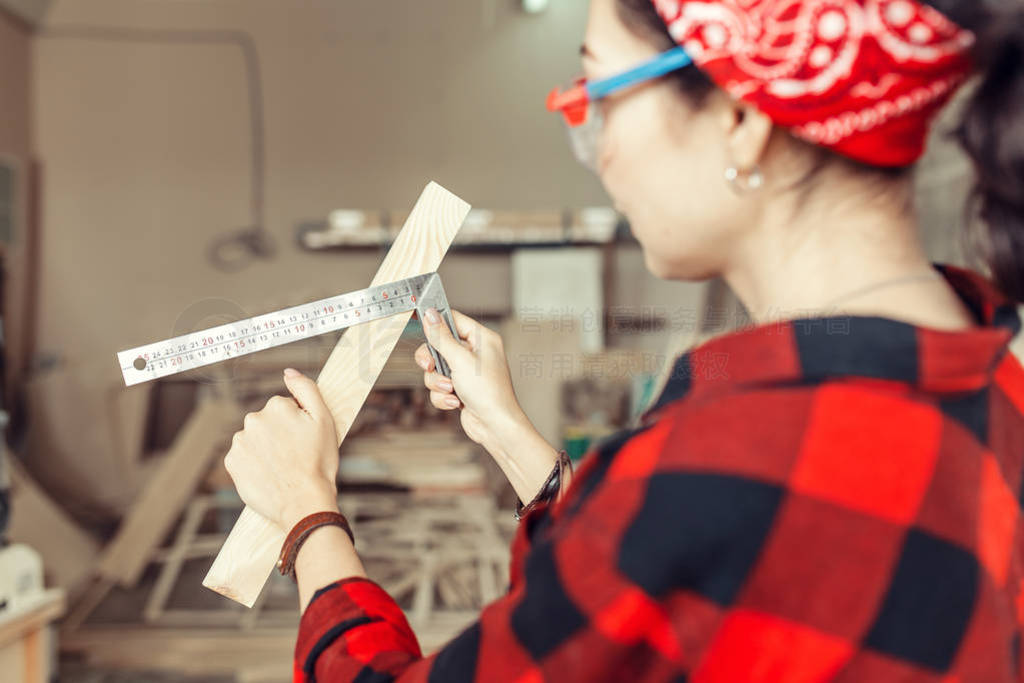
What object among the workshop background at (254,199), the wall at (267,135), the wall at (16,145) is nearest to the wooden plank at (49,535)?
the workshop background at (254,199)

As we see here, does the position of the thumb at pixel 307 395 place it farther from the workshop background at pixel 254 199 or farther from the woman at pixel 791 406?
the workshop background at pixel 254 199

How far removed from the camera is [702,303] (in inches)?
198

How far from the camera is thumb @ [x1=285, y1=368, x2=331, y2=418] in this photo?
3.81 ft

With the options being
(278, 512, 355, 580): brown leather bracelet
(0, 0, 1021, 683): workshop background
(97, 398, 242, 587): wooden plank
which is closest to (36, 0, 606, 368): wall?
(0, 0, 1021, 683): workshop background

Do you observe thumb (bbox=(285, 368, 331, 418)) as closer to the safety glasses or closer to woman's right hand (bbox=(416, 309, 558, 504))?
woman's right hand (bbox=(416, 309, 558, 504))

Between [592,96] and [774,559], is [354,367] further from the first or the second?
[774,559]

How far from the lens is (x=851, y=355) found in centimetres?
66

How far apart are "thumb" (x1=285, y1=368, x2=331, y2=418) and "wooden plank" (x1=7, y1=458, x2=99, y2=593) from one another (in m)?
3.49

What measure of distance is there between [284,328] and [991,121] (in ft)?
3.35

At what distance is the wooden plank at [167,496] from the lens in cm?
388

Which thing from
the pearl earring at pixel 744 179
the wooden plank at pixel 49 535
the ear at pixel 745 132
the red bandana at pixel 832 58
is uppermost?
the red bandana at pixel 832 58

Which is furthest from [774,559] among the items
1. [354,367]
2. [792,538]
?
[354,367]

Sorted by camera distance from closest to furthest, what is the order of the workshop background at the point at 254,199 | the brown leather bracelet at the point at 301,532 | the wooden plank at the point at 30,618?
1. the brown leather bracelet at the point at 301,532
2. the wooden plank at the point at 30,618
3. the workshop background at the point at 254,199

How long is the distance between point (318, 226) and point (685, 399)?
15.8 ft
